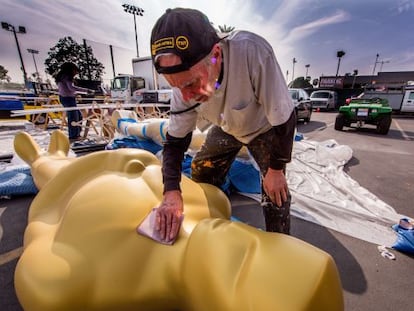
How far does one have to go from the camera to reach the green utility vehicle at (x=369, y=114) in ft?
23.2

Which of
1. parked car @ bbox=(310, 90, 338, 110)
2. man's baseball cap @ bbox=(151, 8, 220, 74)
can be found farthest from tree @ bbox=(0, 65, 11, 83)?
man's baseball cap @ bbox=(151, 8, 220, 74)

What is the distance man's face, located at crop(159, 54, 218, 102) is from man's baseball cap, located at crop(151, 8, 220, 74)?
0.02 m

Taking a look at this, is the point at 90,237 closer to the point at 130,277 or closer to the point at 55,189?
the point at 130,277

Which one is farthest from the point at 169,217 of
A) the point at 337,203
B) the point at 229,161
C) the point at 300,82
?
the point at 300,82

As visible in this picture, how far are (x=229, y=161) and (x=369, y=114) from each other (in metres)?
7.31

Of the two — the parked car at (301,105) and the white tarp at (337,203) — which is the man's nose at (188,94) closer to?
the white tarp at (337,203)

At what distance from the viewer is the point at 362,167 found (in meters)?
3.91

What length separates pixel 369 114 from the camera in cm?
717

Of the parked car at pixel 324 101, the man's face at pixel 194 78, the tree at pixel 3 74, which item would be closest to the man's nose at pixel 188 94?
the man's face at pixel 194 78

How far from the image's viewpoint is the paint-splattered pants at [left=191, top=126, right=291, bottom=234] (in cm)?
141

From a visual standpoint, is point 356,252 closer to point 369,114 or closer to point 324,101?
point 369,114

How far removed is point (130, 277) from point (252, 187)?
216 cm

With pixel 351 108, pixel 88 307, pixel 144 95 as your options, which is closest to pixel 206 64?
pixel 88 307

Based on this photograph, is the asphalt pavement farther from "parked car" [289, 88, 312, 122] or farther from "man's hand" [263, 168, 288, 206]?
"parked car" [289, 88, 312, 122]
